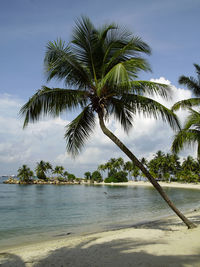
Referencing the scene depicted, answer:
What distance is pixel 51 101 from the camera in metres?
7.57

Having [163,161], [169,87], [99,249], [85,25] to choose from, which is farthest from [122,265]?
[163,161]

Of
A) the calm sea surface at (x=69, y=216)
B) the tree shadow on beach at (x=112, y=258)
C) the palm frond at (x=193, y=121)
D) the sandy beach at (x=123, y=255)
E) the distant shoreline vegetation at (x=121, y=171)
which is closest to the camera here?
the tree shadow on beach at (x=112, y=258)

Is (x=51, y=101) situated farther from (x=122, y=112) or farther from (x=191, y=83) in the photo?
(x=191, y=83)

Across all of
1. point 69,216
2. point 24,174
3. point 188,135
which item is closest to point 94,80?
point 188,135

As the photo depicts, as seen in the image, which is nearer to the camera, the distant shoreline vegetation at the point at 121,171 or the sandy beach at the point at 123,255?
the sandy beach at the point at 123,255

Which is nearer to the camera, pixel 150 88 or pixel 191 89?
pixel 150 88

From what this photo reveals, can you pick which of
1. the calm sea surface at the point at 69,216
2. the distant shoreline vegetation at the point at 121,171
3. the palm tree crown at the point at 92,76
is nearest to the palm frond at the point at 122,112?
the palm tree crown at the point at 92,76

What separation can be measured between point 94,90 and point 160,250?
4.99 meters

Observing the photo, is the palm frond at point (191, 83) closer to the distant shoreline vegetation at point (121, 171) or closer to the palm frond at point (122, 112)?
the palm frond at point (122, 112)

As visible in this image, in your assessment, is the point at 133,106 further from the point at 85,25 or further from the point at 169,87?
the point at 85,25

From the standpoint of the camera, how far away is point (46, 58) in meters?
7.72

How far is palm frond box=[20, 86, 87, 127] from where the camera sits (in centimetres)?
726

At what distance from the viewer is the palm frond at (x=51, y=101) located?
726 cm

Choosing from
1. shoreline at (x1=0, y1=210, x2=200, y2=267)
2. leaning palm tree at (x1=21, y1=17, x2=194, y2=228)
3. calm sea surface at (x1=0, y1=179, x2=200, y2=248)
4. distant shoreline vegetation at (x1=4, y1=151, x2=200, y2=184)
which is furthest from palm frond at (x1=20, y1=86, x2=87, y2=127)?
distant shoreline vegetation at (x1=4, y1=151, x2=200, y2=184)
